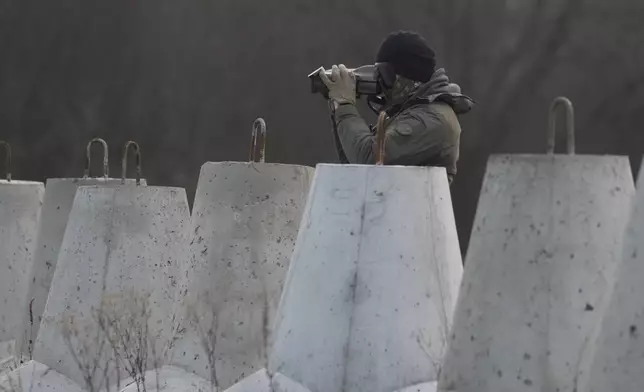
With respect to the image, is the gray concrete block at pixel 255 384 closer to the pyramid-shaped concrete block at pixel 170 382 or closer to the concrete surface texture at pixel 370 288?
the concrete surface texture at pixel 370 288

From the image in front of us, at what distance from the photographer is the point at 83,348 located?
4094 millimetres

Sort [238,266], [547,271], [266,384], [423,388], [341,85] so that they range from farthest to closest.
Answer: [341,85], [238,266], [266,384], [423,388], [547,271]

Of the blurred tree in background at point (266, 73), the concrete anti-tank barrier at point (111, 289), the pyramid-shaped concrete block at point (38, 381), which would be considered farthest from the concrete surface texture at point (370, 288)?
the blurred tree in background at point (266, 73)

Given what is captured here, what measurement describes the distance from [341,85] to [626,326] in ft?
6.63

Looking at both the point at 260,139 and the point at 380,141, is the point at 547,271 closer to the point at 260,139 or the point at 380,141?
the point at 380,141

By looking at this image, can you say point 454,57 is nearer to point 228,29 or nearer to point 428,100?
point 228,29

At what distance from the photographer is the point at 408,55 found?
3.81 meters

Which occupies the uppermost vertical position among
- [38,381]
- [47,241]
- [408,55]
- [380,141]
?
[408,55]

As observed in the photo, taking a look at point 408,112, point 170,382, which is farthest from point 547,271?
point 170,382

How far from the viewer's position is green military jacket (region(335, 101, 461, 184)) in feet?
11.6

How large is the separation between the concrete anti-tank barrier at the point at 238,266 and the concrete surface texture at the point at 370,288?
0.57m

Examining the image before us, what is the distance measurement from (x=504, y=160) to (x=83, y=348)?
2412mm

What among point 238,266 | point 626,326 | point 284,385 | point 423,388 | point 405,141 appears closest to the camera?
point 626,326

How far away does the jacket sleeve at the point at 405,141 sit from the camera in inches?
139
